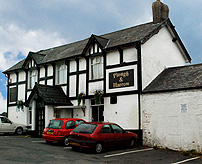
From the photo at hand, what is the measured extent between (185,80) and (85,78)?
797cm

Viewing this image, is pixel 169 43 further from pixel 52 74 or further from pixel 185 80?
pixel 52 74

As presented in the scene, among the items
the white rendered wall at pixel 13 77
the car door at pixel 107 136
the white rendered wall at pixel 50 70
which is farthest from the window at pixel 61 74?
the car door at pixel 107 136

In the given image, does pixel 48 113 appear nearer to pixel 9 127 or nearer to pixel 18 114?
pixel 9 127

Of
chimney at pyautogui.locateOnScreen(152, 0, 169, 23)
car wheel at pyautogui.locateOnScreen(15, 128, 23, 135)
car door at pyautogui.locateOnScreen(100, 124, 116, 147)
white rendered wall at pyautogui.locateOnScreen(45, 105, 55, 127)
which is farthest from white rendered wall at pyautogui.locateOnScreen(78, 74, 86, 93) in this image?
car door at pyautogui.locateOnScreen(100, 124, 116, 147)

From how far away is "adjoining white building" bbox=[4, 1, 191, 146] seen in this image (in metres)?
18.9

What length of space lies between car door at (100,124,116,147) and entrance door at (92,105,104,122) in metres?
6.17

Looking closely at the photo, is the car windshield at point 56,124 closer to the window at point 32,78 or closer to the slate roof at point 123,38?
the slate roof at point 123,38

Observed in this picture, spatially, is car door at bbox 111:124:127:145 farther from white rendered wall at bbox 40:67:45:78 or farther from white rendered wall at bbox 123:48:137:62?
white rendered wall at bbox 40:67:45:78

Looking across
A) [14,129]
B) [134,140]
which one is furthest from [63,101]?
[134,140]

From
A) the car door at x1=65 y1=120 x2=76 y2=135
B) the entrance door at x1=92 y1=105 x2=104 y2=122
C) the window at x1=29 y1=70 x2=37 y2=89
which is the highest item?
the window at x1=29 y1=70 x2=37 y2=89

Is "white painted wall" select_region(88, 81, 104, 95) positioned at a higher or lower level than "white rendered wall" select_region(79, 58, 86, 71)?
lower

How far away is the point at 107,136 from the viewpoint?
14406 mm

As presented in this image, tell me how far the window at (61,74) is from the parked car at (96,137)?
9987 mm

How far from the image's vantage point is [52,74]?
24.9 meters
